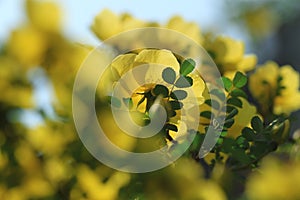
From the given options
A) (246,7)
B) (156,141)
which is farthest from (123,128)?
(246,7)

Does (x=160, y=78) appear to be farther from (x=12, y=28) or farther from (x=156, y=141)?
(x=12, y=28)

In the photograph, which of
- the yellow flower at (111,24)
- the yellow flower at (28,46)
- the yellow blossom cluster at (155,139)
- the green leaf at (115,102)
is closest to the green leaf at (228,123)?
the yellow blossom cluster at (155,139)

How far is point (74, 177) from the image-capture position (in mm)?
787

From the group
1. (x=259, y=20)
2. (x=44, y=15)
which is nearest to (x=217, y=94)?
(x=44, y=15)

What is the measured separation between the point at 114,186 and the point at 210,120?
0.12 meters

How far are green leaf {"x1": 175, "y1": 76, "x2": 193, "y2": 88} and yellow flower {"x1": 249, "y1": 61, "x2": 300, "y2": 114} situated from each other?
243 millimetres

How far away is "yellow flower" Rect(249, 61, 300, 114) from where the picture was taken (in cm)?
91

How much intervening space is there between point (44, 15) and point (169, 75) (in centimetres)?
72

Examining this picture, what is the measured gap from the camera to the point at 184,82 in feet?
2.20

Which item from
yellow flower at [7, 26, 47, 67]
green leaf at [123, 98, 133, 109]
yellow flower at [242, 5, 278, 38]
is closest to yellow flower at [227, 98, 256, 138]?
green leaf at [123, 98, 133, 109]

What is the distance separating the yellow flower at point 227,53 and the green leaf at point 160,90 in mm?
178

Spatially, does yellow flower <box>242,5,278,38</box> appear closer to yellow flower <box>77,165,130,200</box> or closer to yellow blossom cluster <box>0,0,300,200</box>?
yellow blossom cluster <box>0,0,300,200</box>

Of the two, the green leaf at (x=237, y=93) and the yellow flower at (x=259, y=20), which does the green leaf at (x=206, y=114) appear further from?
the yellow flower at (x=259, y=20)

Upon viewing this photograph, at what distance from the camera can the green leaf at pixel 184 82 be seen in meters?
0.67
